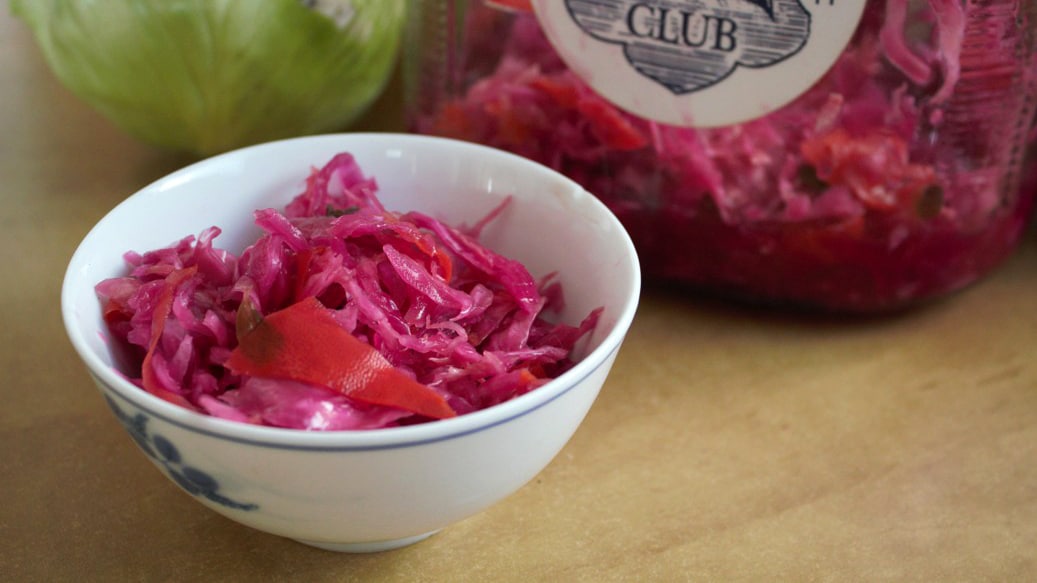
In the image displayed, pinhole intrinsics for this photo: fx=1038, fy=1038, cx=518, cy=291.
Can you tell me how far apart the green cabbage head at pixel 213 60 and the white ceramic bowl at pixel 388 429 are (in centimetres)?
27

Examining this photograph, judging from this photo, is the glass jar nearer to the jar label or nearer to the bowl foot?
the jar label

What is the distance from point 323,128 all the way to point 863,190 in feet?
2.13

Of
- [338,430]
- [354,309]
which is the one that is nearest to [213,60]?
[354,309]

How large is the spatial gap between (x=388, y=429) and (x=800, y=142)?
0.53 meters

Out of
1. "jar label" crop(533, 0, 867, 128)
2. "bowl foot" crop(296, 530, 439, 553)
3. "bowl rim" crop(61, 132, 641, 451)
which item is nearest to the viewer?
"bowl rim" crop(61, 132, 641, 451)

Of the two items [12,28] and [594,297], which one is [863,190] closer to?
[594,297]

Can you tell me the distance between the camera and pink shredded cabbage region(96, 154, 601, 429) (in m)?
0.68

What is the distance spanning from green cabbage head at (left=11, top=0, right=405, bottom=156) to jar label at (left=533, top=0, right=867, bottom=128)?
0.31 m

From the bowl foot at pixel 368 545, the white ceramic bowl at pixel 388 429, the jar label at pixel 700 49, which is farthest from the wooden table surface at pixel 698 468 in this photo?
the jar label at pixel 700 49

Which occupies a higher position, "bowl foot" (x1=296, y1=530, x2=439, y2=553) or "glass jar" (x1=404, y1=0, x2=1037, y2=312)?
"glass jar" (x1=404, y1=0, x2=1037, y2=312)

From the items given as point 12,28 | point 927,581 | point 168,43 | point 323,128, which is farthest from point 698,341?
point 12,28

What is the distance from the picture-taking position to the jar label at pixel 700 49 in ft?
2.95

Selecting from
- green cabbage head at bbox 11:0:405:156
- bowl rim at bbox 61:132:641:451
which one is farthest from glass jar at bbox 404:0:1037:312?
bowl rim at bbox 61:132:641:451

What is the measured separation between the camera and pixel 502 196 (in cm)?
90
